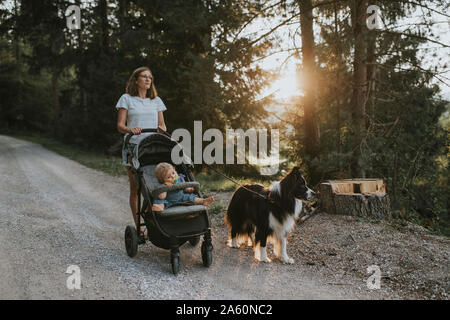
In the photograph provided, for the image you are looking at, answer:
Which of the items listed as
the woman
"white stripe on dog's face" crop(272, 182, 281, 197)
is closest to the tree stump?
"white stripe on dog's face" crop(272, 182, 281, 197)

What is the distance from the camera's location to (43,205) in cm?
655

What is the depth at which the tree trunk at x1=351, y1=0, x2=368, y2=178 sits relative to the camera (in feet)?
22.2

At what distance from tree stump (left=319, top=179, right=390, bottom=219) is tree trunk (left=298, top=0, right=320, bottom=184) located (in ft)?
6.01

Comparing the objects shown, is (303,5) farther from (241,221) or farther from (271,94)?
(241,221)

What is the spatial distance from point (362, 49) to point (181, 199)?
5.10m

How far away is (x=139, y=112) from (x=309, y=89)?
470 cm

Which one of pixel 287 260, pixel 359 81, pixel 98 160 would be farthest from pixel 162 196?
pixel 98 160

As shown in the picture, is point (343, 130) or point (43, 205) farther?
point (343, 130)

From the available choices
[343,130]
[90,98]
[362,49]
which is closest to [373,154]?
[343,130]

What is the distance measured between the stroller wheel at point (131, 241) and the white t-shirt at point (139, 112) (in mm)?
1145

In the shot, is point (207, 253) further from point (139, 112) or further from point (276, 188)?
point (139, 112)

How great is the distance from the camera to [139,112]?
4.36m

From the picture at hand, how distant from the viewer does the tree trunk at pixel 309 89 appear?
24.7ft

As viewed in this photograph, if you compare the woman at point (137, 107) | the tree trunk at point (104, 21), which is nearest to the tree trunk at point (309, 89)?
the woman at point (137, 107)
